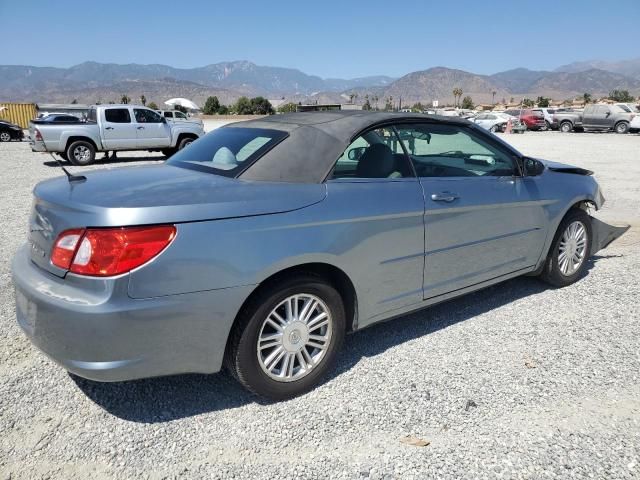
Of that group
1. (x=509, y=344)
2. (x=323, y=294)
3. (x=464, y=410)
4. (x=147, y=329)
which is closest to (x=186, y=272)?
(x=147, y=329)

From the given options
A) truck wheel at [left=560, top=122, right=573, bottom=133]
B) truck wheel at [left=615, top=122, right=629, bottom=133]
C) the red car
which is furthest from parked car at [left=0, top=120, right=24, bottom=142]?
truck wheel at [left=615, top=122, right=629, bottom=133]

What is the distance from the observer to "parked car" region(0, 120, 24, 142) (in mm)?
24391

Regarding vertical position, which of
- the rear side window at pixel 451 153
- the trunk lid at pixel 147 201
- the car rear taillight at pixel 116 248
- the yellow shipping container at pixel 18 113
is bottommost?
the car rear taillight at pixel 116 248

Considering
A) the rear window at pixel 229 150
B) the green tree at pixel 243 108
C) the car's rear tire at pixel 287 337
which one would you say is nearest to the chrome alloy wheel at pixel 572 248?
the car's rear tire at pixel 287 337

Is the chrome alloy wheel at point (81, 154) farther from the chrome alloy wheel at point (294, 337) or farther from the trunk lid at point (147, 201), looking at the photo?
the chrome alloy wheel at point (294, 337)

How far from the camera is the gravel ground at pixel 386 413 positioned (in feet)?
7.50

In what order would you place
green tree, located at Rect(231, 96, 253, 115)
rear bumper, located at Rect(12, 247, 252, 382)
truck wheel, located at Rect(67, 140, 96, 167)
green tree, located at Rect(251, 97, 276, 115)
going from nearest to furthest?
Result: rear bumper, located at Rect(12, 247, 252, 382) < truck wheel, located at Rect(67, 140, 96, 167) < green tree, located at Rect(251, 97, 276, 115) < green tree, located at Rect(231, 96, 253, 115)

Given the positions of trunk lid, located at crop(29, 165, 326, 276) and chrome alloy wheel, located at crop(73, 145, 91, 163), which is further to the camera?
chrome alloy wheel, located at crop(73, 145, 91, 163)

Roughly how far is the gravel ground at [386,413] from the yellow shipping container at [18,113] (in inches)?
1639

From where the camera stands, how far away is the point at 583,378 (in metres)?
3.01

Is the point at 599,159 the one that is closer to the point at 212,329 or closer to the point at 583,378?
the point at 583,378

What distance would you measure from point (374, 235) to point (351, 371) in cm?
90

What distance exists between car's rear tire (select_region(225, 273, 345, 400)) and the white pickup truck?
13.6 metres

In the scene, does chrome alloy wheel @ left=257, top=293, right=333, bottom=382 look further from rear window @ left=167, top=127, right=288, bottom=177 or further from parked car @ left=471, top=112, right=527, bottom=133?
parked car @ left=471, top=112, right=527, bottom=133
